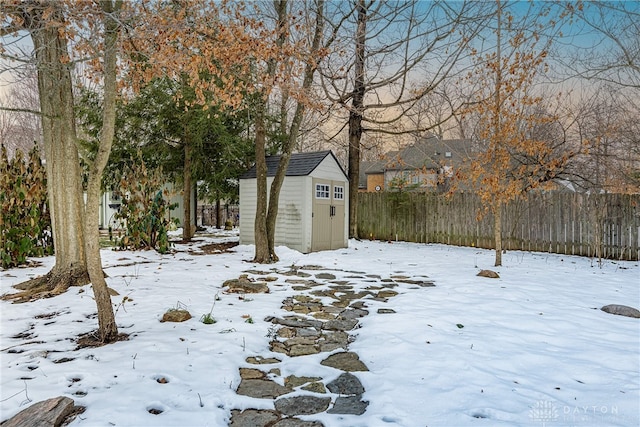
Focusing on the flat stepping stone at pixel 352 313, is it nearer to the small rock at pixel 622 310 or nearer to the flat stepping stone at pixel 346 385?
the flat stepping stone at pixel 346 385

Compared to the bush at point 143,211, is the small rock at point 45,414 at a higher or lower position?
lower

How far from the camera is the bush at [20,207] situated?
7.08 meters

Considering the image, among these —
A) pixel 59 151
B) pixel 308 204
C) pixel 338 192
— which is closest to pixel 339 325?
pixel 59 151

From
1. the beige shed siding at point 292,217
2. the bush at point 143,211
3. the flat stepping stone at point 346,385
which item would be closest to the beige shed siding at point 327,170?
the beige shed siding at point 292,217

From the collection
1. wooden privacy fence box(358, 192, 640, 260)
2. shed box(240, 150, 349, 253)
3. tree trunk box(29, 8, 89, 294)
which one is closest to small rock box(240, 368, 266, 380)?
tree trunk box(29, 8, 89, 294)

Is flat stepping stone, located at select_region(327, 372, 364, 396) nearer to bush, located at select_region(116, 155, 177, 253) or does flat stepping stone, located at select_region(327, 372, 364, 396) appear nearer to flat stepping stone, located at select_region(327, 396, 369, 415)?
flat stepping stone, located at select_region(327, 396, 369, 415)

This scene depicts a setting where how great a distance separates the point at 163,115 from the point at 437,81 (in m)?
7.72

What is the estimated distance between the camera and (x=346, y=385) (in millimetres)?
2684

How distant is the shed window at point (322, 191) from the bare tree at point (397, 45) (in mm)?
2174

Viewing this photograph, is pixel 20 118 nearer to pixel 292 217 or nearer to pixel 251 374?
pixel 292 217

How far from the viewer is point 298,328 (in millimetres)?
3922

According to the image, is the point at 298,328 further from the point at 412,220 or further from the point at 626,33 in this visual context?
the point at 412,220

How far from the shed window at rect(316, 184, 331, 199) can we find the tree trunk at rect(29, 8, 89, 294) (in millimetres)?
6076

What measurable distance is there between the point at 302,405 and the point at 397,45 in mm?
8299
